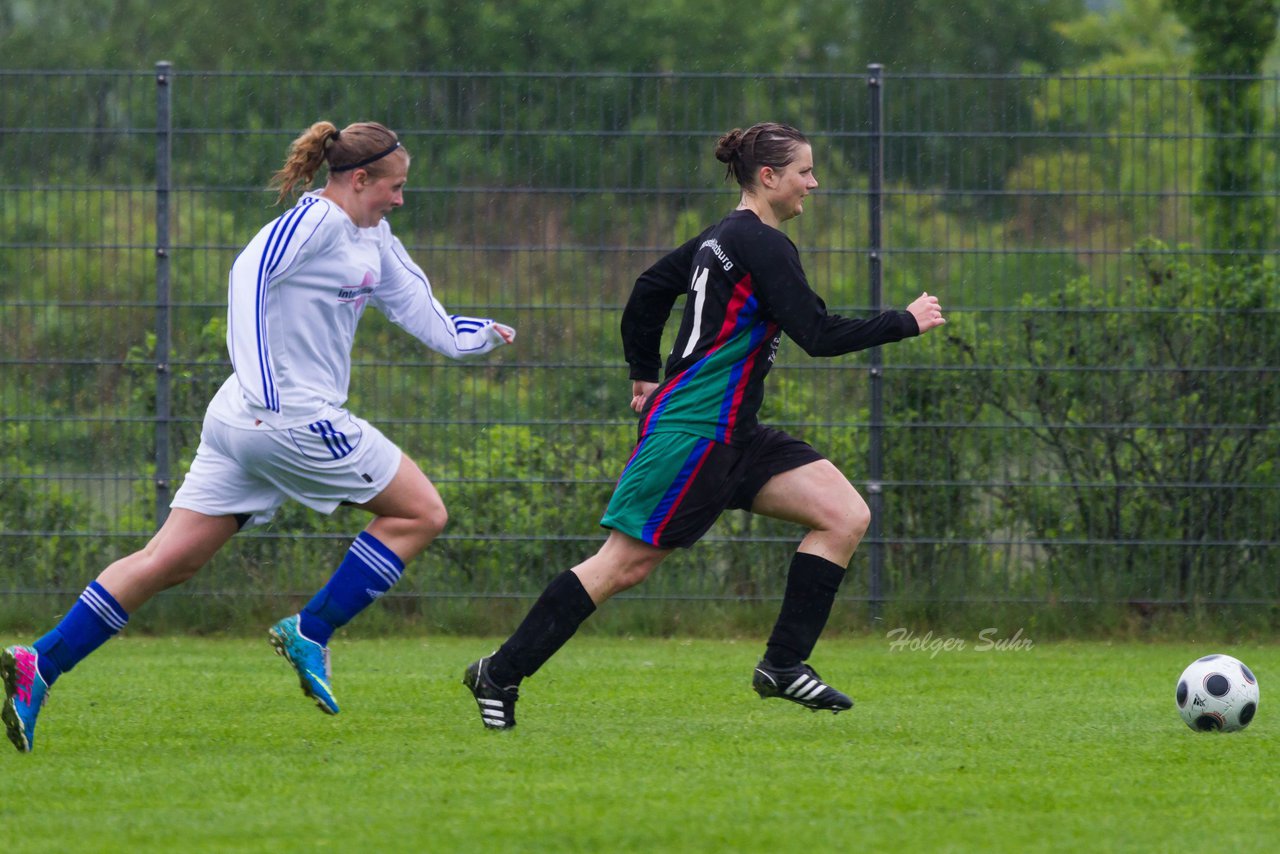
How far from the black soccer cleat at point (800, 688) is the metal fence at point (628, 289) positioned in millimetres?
2728

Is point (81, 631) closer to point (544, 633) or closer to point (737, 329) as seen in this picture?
point (544, 633)

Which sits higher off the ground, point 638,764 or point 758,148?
point 758,148


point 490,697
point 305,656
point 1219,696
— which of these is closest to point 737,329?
point 490,697

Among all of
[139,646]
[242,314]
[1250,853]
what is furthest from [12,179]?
[1250,853]

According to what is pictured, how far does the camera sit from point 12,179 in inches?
336

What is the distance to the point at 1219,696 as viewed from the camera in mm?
5715

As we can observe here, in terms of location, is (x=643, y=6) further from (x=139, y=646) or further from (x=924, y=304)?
(x=924, y=304)

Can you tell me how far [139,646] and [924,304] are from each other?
4.64 meters

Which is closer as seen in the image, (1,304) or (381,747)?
(381,747)

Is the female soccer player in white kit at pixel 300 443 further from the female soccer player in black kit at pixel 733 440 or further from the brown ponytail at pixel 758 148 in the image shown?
the brown ponytail at pixel 758 148

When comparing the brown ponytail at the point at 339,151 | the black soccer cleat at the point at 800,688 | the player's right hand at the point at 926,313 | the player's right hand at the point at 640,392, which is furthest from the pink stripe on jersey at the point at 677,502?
the brown ponytail at the point at 339,151

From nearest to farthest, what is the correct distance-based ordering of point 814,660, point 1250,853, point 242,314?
point 1250,853 → point 242,314 → point 814,660

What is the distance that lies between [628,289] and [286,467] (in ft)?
11.1

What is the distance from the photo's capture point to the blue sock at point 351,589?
225 inches
